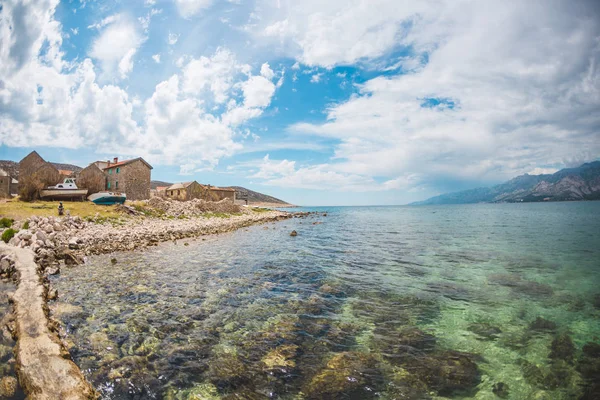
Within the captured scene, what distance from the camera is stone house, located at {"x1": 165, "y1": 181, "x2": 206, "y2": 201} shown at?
69.0m

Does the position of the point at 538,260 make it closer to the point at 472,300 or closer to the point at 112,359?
the point at 472,300

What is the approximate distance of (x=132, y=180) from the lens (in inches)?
2224

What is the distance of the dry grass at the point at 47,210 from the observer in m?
29.8

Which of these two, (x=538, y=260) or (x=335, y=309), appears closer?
(x=335, y=309)

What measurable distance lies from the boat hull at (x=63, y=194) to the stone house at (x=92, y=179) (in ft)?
21.8

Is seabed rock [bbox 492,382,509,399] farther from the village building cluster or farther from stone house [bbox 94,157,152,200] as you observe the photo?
stone house [bbox 94,157,152,200]

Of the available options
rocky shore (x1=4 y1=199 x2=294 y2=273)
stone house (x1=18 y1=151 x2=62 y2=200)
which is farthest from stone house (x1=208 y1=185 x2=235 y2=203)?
stone house (x1=18 y1=151 x2=62 y2=200)

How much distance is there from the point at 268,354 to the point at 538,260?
20.5 m

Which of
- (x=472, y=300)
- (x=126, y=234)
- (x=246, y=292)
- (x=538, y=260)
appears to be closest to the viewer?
(x=472, y=300)

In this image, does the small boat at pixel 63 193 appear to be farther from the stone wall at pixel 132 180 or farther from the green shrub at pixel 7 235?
the green shrub at pixel 7 235

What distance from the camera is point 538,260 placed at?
62.8 feet

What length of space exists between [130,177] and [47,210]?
2456 centimetres

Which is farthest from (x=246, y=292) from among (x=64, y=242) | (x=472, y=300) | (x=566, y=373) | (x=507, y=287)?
(x=64, y=242)

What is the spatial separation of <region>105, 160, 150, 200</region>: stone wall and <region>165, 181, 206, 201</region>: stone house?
388 inches
